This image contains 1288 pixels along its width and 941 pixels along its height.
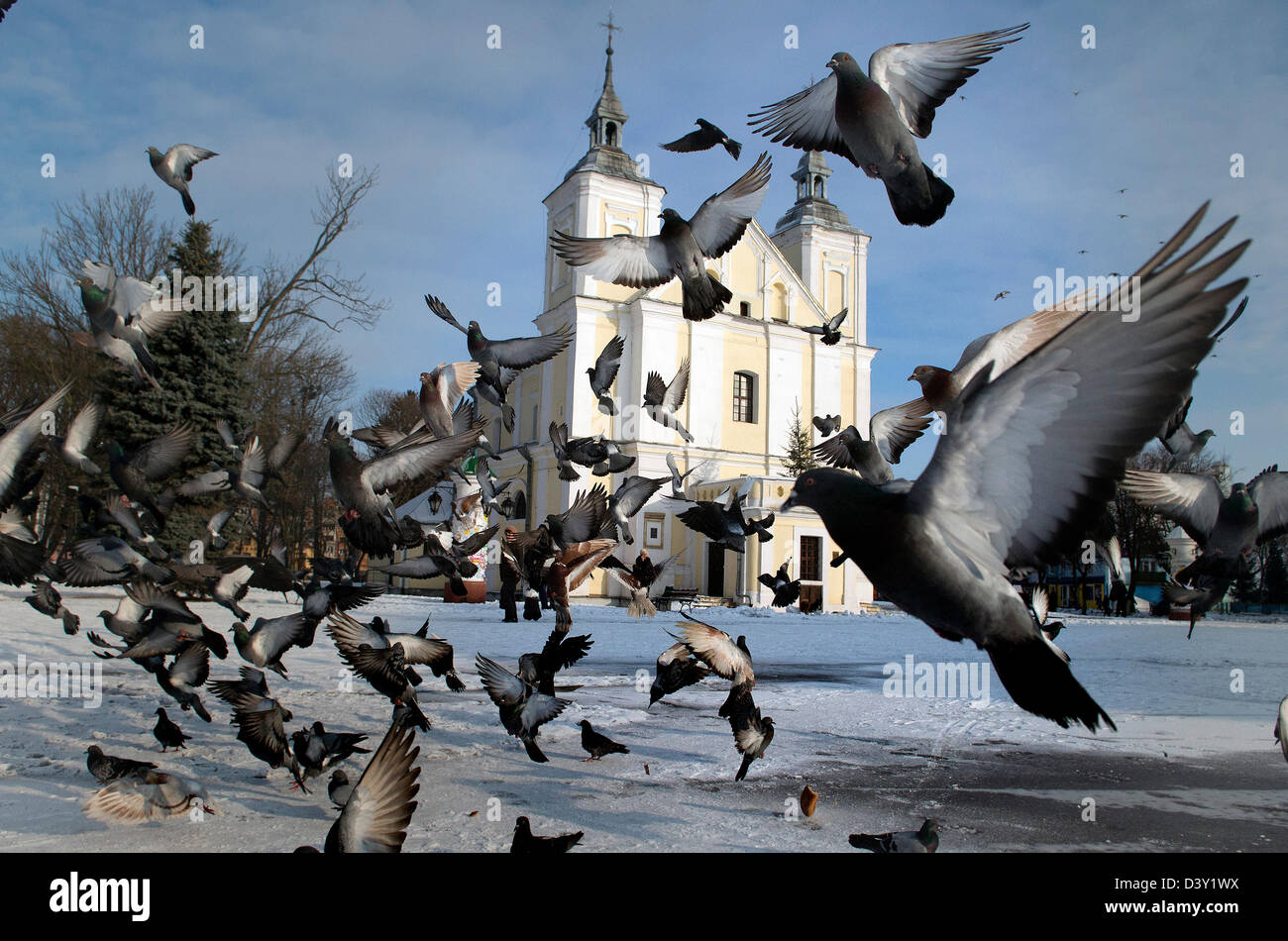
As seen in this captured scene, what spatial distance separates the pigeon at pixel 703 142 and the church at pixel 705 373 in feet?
77.8

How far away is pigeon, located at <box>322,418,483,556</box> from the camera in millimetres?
4348

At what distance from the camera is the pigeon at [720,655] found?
4.43 metres

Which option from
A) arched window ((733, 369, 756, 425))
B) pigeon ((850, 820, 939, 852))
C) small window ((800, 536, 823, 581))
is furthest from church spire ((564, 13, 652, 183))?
pigeon ((850, 820, 939, 852))

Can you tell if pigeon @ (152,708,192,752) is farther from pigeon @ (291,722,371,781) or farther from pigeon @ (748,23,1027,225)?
pigeon @ (748,23,1027,225)

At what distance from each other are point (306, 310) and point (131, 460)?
724 inches

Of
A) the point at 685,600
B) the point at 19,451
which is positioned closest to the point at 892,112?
the point at 19,451

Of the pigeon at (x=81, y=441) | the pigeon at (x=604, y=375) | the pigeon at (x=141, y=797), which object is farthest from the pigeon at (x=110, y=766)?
the pigeon at (x=604, y=375)

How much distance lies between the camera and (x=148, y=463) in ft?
21.6

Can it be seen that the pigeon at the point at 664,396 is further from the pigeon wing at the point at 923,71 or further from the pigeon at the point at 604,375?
the pigeon wing at the point at 923,71

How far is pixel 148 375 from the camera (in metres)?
5.64

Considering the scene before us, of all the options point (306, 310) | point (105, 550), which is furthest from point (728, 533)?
point (306, 310)

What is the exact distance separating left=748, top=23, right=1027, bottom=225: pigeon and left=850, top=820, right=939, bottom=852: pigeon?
2309 millimetres
